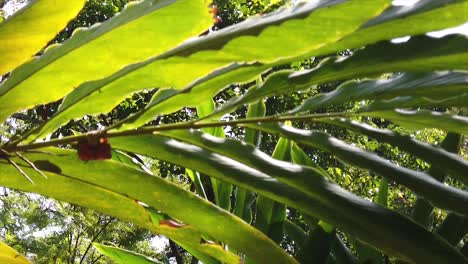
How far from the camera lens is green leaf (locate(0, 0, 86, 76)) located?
63 cm

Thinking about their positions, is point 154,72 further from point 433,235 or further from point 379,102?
point 433,235

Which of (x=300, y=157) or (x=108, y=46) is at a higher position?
(x=108, y=46)

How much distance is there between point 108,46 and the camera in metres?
0.60

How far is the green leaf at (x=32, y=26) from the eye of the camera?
24.9 inches

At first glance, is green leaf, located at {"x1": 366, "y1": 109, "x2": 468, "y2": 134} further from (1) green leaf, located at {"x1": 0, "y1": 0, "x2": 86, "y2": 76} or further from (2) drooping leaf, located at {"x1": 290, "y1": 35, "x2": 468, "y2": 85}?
(1) green leaf, located at {"x1": 0, "y1": 0, "x2": 86, "y2": 76}

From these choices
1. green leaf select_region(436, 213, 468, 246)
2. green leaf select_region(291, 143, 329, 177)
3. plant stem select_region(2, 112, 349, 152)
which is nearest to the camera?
plant stem select_region(2, 112, 349, 152)

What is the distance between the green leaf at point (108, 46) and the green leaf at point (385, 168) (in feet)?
0.73

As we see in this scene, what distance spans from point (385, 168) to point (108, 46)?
36cm

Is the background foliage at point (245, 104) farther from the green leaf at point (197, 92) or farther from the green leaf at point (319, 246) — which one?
the green leaf at point (319, 246)

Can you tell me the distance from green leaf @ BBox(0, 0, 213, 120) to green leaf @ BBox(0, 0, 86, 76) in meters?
0.02

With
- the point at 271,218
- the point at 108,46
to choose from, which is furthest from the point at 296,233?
the point at 108,46

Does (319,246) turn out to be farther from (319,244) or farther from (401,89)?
(401,89)

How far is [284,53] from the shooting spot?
1.82 ft

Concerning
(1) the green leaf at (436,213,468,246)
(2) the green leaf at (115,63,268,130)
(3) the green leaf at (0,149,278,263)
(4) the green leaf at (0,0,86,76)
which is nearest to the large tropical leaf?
(2) the green leaf at (115,63,268,130)
